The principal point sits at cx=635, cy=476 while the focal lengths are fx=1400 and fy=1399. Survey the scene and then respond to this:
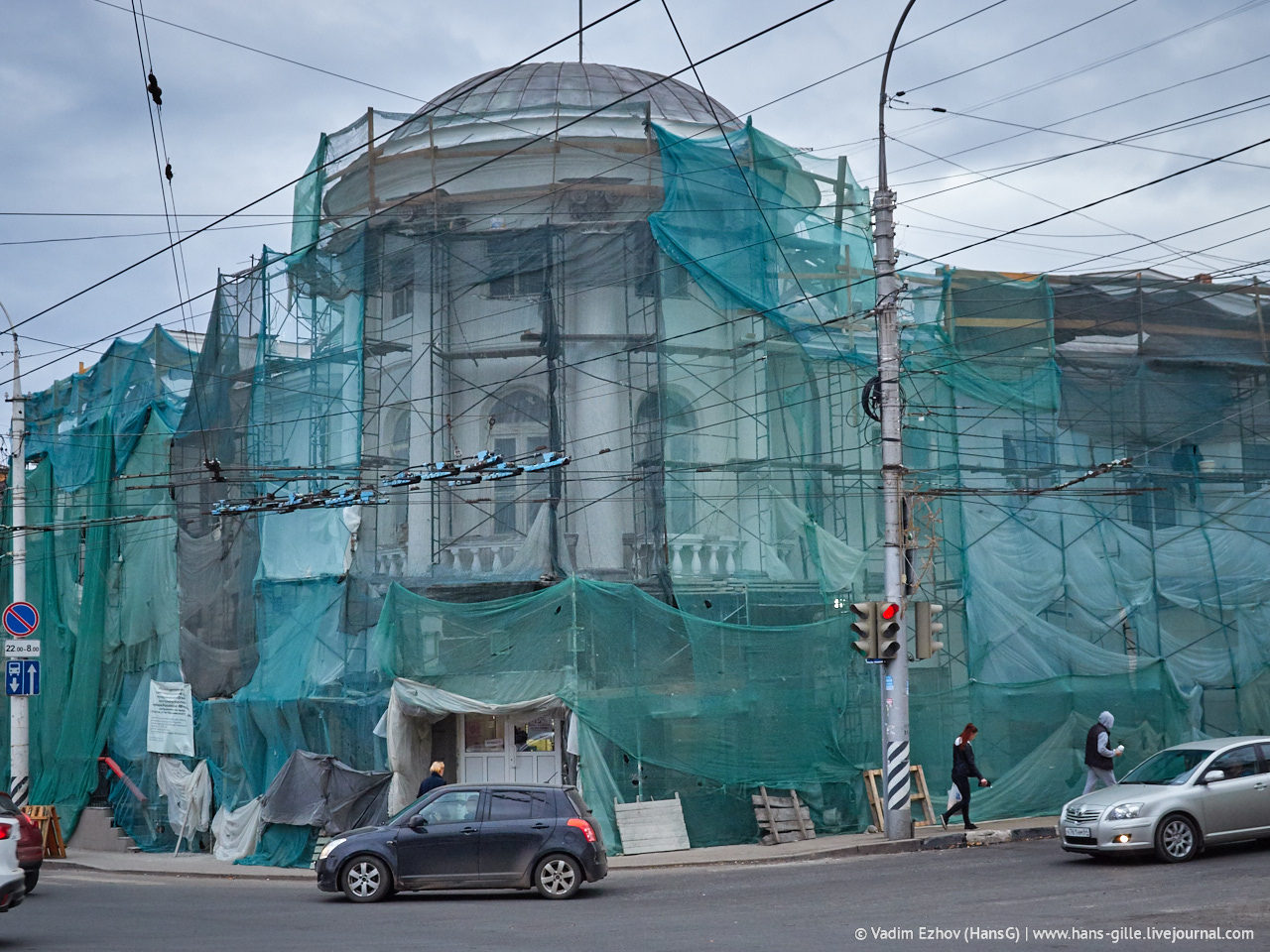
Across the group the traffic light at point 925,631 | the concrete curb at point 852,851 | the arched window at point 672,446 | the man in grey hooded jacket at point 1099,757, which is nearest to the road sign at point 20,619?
the arched window at point 672,446

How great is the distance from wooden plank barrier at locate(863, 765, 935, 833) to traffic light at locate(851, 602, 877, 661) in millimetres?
2308

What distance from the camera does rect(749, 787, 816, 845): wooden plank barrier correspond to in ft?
64.4

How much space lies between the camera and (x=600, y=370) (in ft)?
76.5

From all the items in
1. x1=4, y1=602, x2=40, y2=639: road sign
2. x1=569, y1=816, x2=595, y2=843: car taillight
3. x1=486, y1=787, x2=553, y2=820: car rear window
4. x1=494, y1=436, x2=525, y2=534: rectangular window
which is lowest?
x1=569, y1=816, x2=595, y2=843: car taillight

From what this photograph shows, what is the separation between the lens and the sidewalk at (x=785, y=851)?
59.4 ft

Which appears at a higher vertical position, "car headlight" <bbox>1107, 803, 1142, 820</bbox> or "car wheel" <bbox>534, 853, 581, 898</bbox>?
"car headlight" <bbox>1107, 803, 1142, 820</bbox>

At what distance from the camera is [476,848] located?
578 inches

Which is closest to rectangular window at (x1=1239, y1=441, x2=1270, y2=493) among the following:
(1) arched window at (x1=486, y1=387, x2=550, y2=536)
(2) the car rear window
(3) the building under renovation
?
(3) the building under renovation

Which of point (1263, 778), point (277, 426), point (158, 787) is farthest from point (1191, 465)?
point (158, 787)

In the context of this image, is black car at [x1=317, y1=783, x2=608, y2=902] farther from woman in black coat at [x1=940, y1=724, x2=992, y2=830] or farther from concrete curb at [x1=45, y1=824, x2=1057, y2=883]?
woman in black coat at [x1=940, y1=724, x2=992, y2=830]

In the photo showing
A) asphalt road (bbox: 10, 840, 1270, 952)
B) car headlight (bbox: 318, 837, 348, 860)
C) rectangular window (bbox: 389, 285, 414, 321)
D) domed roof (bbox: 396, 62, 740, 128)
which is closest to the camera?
asphalt road (bbox: 10, 840, 1270, 952)

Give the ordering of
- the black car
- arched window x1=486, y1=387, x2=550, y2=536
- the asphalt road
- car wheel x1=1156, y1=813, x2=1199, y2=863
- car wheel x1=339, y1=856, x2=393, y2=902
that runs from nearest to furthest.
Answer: the asphalt road < car wheel x1=1156, y1=813, x2=1199, y2=863 < the black car < car wheel x1=339, y1=856, x2=393, y2=902 < arched window x1=486, y1=387, x2=550, y2=536

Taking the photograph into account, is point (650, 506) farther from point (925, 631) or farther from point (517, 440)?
point (925, 631)

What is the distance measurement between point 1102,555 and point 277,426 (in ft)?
46.4
